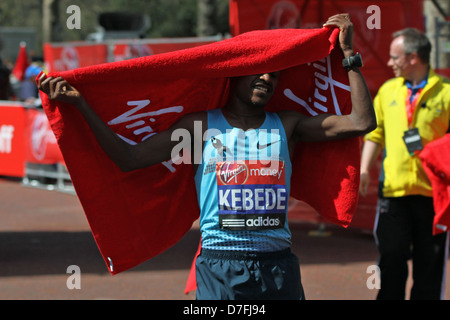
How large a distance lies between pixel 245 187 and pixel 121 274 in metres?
4.20

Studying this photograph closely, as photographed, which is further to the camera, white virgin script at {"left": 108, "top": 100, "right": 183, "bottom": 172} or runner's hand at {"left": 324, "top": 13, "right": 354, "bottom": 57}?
white virgin script at {"left": 108, "top": 100, "right": 183, "bottom": 172}

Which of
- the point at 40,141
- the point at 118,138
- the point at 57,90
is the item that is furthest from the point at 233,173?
the point at 40,141

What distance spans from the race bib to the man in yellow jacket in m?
2.01

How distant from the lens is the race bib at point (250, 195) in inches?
134

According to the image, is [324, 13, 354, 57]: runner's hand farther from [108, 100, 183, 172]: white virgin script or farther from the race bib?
[108, 100, 183, 172]: white virgin script

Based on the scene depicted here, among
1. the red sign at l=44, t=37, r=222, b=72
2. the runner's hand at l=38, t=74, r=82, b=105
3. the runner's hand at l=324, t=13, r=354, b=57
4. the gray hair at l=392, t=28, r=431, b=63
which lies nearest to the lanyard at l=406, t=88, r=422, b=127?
the gray hair at l=392, t=28, r=431, b=63

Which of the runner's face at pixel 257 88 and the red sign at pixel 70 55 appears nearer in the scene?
the runner's face at pixel 257 88

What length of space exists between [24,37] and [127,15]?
11.3 m

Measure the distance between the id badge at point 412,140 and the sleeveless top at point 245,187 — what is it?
1951 mm

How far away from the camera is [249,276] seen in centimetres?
338

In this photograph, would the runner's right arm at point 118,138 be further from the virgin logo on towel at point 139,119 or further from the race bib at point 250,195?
A: the race bib at point 250,195

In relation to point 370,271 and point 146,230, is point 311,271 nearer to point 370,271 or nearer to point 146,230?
point 370,271

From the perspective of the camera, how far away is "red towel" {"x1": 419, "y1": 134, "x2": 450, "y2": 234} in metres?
4.93

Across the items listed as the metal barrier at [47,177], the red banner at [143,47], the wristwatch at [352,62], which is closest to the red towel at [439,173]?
the wristwatch at [352,62]
